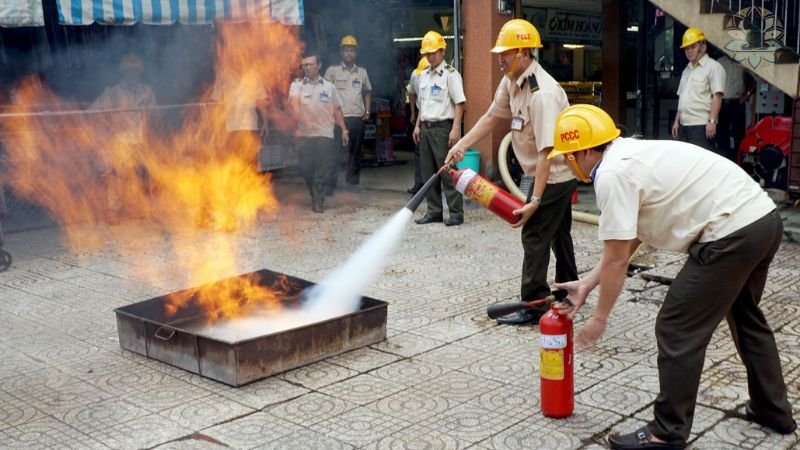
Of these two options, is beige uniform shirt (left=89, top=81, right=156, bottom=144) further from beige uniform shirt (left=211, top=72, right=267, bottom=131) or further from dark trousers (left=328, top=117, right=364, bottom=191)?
dark trousers (left=328, top=117, right=364, bottom=191)

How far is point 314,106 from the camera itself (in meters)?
11.6

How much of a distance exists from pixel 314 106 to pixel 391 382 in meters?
7.07

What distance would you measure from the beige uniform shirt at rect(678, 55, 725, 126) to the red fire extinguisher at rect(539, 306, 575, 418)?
6979mm

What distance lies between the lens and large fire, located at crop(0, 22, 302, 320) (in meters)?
10.7

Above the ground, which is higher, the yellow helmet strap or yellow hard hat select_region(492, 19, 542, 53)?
yellow hard hat select_region(492, 19, 542, 53)

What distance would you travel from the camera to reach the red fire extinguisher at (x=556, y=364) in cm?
438

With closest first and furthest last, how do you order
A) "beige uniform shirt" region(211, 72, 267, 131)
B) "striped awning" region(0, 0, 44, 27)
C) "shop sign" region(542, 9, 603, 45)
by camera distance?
"striped awning" region(0, 0, 44, 27) → "beige uniform shirt" region(211, 72, 267, 131) → "shop sign" region(542, 9, 603, 45)

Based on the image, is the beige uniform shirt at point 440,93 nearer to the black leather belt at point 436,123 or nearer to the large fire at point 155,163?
the black leather belt at point 436,123

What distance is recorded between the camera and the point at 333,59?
14984 millimetres

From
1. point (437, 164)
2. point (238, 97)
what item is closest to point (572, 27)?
point (437, 164)

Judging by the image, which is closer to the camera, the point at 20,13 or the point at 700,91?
Answer: the point at 20,13

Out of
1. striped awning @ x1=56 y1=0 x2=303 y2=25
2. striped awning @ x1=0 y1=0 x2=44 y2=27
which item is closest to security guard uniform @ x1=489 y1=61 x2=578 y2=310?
striped awning @ x1=56 y1=0 x2=303 y2=25

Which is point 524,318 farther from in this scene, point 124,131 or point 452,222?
point 124,131

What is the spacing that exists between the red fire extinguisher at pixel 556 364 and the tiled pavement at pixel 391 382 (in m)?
0.10
